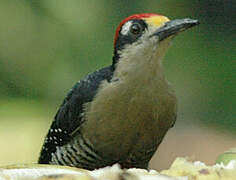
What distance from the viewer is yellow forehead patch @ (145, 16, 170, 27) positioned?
1.70 m

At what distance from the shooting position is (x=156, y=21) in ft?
5.62

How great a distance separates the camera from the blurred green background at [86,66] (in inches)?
168

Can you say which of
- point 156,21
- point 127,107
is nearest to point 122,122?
point 127,107

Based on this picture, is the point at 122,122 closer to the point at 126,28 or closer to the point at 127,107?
the point at 127,107

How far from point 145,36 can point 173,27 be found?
115mm

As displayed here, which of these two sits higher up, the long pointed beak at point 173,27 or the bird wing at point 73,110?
the long pointed beak at point 173,27

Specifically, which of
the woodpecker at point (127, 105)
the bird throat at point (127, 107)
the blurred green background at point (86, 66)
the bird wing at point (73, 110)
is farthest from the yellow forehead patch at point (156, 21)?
→ the blurred green background at point (86, 66)

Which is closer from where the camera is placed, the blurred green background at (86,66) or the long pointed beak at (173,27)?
the long pointed beak at (173,27)

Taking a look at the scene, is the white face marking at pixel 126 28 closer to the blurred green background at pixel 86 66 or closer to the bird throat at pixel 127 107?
the bird throat at pixel 127 107

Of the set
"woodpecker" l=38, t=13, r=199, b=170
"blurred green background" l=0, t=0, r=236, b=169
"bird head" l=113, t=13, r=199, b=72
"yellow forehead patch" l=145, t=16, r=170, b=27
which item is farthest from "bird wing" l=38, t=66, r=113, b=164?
"blurred green background" l=0, t=0, r=236, b=169

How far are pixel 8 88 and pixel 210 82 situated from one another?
190cm

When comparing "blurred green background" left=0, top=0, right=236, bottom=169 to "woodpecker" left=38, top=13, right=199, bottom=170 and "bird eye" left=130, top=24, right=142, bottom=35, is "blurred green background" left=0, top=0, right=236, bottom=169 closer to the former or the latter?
"woodpecker" left=38, top=13, right=199, bottom=170

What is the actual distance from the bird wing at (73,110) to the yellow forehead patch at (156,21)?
227 millimetres

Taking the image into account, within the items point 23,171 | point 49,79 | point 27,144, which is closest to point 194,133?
point 49,79
